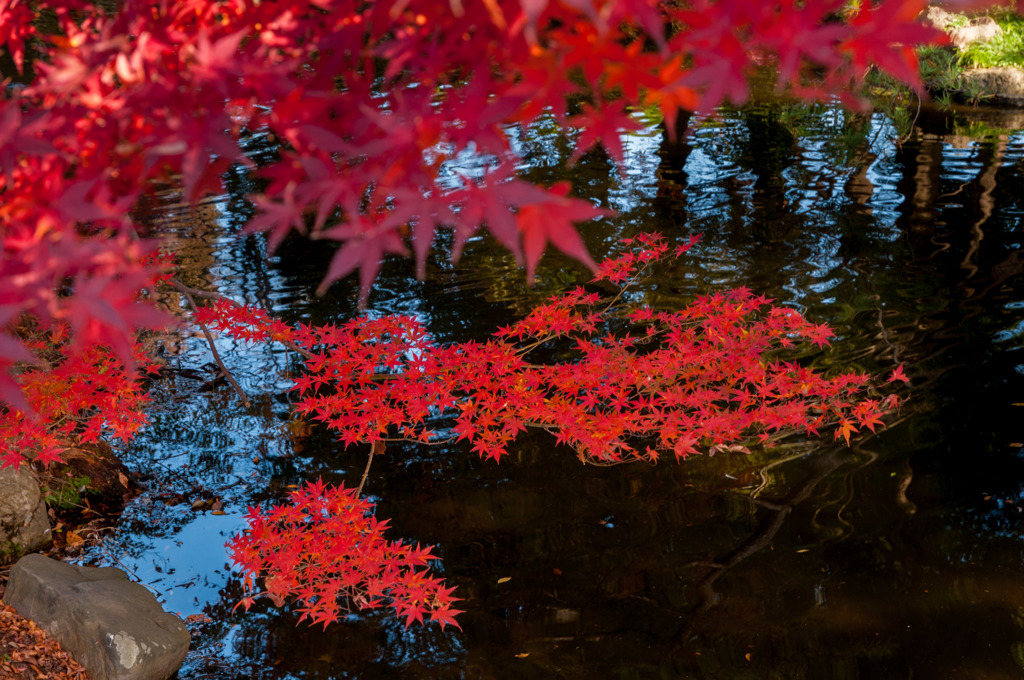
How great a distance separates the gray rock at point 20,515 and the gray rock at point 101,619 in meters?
0.44

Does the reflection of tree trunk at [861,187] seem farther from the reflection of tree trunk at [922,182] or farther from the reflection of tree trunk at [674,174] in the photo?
the reflection of tree trunk at [674,174]

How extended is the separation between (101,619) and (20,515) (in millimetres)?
1098

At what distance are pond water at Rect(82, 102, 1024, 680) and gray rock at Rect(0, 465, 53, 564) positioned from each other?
291 millimetres

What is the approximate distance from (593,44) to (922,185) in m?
8.18

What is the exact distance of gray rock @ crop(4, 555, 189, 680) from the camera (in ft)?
9.98

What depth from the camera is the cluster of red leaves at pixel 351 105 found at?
98cm

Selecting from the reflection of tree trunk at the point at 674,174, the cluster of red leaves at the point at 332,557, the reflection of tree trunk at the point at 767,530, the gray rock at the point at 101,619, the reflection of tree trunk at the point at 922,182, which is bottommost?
the reflection of tree trunk at the point at 767,530

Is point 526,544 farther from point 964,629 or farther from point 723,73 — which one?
point 723,73

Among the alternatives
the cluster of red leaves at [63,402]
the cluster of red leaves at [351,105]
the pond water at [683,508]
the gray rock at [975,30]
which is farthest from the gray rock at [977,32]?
the cluster of red leaves at [351,105]

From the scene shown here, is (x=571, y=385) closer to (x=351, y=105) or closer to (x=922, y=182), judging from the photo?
(x=351, y=105)

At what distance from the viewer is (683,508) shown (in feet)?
13.3

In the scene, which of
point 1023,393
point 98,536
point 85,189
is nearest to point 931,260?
point 1023,393

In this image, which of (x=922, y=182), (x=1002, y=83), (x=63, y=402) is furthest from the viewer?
(x=1002, y=83)

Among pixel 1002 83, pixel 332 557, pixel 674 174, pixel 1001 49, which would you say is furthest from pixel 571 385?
pixel 1001 49
